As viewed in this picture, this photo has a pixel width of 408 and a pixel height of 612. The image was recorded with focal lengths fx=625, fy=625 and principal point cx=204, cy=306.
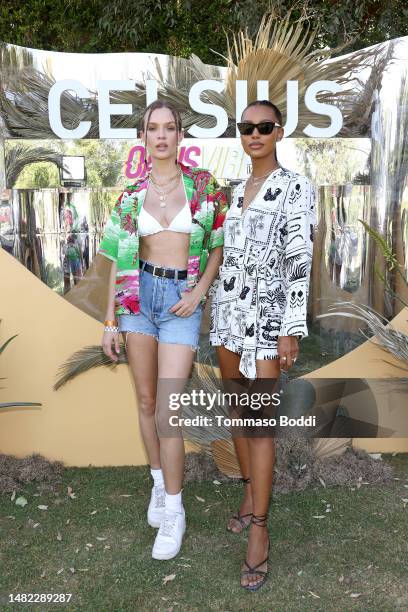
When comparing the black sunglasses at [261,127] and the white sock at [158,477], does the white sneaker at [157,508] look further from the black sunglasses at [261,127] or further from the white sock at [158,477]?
the black sunglasses at [261,127]

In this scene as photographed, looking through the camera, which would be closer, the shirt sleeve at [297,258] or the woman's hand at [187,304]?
the shirt sleeve at [297,258]

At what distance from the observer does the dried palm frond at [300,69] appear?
12.0 ft

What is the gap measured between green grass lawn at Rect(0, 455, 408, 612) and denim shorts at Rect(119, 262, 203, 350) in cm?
105

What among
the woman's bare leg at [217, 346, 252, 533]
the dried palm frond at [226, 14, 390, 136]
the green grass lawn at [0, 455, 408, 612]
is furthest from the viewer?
the dried palm frond at [226, 14, 390, 136]

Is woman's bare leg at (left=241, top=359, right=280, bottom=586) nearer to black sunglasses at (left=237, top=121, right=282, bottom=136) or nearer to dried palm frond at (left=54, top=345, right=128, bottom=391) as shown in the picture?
black sunglasses at (left=237, top=121, right=282, bottom=136)

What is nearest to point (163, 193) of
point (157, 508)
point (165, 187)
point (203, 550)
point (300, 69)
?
point (165, 187)

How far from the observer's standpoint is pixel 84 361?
3.87 meters

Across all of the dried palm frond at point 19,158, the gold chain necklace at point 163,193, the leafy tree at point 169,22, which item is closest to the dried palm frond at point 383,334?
the gold chain necklace at point 163,193

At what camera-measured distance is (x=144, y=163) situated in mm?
3799

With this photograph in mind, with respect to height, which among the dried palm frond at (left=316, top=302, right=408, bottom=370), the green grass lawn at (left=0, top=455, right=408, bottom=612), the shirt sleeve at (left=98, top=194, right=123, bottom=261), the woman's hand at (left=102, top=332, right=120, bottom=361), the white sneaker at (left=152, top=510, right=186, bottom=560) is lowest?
the green grass lawn at (left=0, top=455, right=408, bottom=612)

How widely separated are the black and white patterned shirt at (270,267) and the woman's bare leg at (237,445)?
0.34 ft

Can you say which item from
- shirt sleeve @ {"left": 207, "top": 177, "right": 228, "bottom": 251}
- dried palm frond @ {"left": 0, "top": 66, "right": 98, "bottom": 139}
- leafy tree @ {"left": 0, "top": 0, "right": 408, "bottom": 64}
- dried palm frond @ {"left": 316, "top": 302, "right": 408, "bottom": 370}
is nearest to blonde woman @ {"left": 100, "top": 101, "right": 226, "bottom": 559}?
shirt sleeve @ {"left": 207, "top": 177, "right": 228, "bottom": 251}

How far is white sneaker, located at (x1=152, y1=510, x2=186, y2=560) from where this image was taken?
2.96 meters

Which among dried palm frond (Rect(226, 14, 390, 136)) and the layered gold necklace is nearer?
the layered gold necklace
